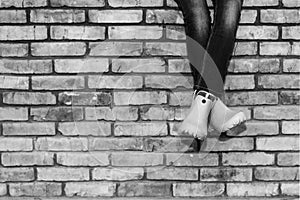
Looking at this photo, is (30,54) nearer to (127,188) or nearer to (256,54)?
(127,188)

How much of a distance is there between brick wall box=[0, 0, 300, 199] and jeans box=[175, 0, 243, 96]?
10 centimetres

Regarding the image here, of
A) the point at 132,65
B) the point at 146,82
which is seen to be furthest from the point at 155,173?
the point at 132,65

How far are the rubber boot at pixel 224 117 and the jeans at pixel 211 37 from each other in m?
0.07

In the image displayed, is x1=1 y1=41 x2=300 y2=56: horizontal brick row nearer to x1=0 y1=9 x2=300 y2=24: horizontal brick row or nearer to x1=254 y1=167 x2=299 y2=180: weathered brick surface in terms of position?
x1=0 y1=9 x2=300 y2=24: horizontal brick row

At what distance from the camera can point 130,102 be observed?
8.89 feet

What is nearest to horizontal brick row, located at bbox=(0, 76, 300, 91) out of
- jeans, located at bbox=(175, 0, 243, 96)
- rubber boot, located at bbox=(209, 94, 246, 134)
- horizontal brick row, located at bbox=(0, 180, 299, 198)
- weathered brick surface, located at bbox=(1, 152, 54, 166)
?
jeans, located at bbox=(175, 0, 243, 96)

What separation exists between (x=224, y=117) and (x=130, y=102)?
1.76 feet

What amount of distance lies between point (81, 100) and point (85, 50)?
0.27 meters

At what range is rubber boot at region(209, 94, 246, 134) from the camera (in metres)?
2.44

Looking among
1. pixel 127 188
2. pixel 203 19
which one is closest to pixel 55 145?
pixel 127 188

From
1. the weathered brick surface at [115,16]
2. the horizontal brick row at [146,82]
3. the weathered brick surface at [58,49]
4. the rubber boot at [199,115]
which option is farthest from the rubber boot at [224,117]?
the weathered brick surface at [58,49]

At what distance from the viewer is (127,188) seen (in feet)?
9.02

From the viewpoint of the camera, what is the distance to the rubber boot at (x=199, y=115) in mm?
2412

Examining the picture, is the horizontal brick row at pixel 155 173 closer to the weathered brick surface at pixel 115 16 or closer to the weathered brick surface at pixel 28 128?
the weathered brick surface at pixel 28 128
